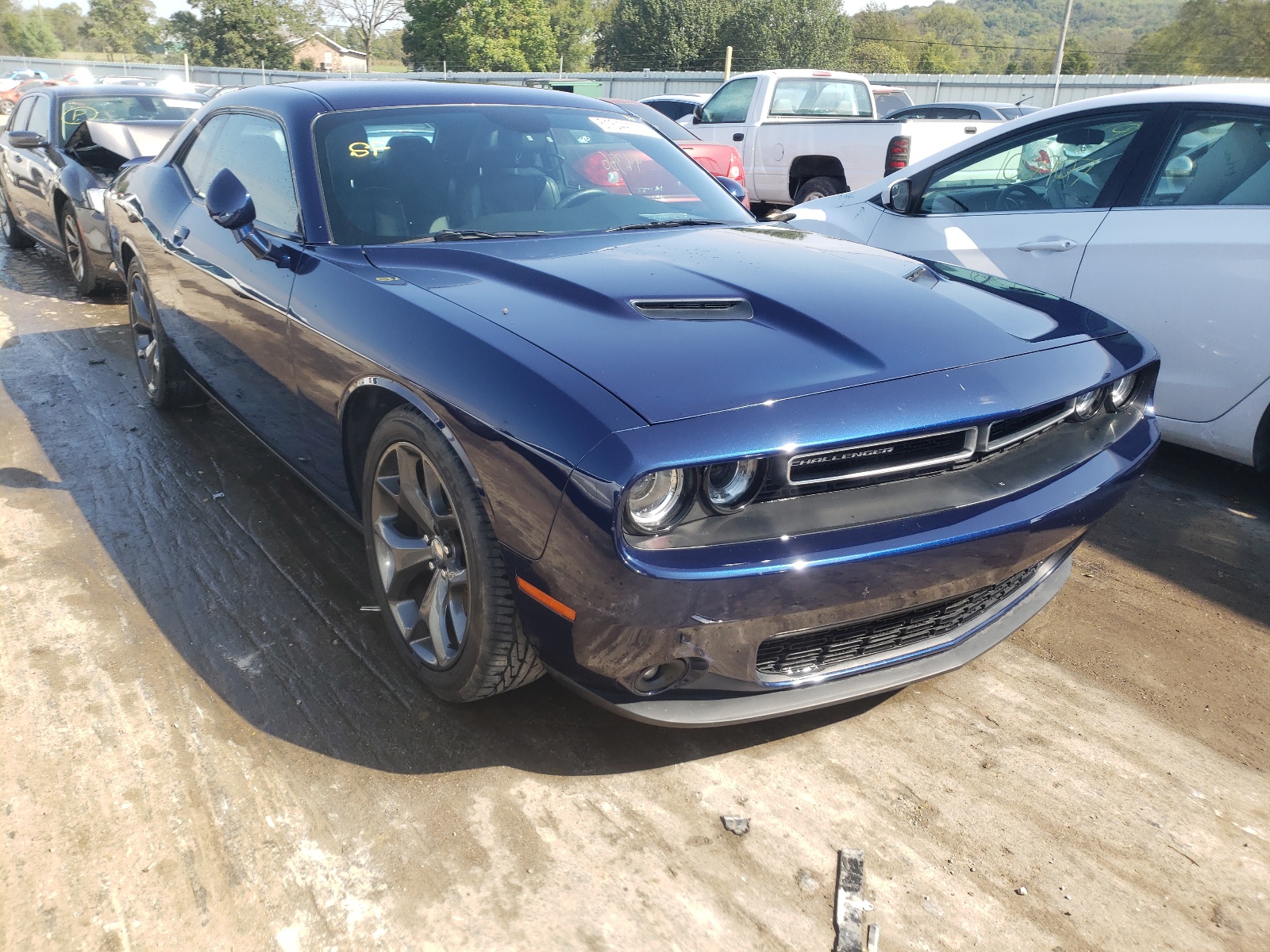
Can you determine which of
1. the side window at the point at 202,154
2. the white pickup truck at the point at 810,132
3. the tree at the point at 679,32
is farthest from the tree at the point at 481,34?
the side window at the point at 202,154

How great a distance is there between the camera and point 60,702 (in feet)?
8.30

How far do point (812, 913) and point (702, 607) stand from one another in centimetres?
66

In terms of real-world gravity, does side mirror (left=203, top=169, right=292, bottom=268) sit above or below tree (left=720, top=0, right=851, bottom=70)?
below

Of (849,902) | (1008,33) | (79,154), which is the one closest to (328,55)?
(1008,33)

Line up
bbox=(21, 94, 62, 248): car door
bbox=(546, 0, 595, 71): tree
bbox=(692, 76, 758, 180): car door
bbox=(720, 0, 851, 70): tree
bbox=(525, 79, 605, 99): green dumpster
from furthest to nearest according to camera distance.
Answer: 1. bbox=(546, 0, 595, 71): tree
2. bbox=(720, 0, 851, 70): tree
3. bbox=(525, 79, 605, 99): green dumpster
4. bbox=(692, 76, 758, 180): car door
5. bbox=(21, 94, 62, 248): car door

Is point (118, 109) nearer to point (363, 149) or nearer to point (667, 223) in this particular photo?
point (363, 149)

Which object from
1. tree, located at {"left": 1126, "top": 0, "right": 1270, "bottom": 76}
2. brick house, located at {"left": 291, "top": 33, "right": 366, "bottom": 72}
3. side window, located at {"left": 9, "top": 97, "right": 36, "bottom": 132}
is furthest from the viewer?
brick house, located at {"left": 291, "top": 33, "right": 366, "bottom": 72}

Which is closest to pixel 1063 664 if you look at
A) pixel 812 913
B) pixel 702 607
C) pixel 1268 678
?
pixel 1268 678

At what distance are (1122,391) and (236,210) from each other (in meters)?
2.78

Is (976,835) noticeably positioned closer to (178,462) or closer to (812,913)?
(812,913)

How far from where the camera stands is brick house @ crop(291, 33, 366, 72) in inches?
2694

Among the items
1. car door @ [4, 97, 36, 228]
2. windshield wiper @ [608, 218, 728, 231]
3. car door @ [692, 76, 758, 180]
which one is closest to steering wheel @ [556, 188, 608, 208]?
windshield wiper @ [608, 218, 728, 231]

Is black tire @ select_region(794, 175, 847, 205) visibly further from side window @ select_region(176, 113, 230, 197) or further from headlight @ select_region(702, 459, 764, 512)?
headlight @ select_region(702, 459, 764, 512)

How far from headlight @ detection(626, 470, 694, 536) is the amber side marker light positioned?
0.23 meters
